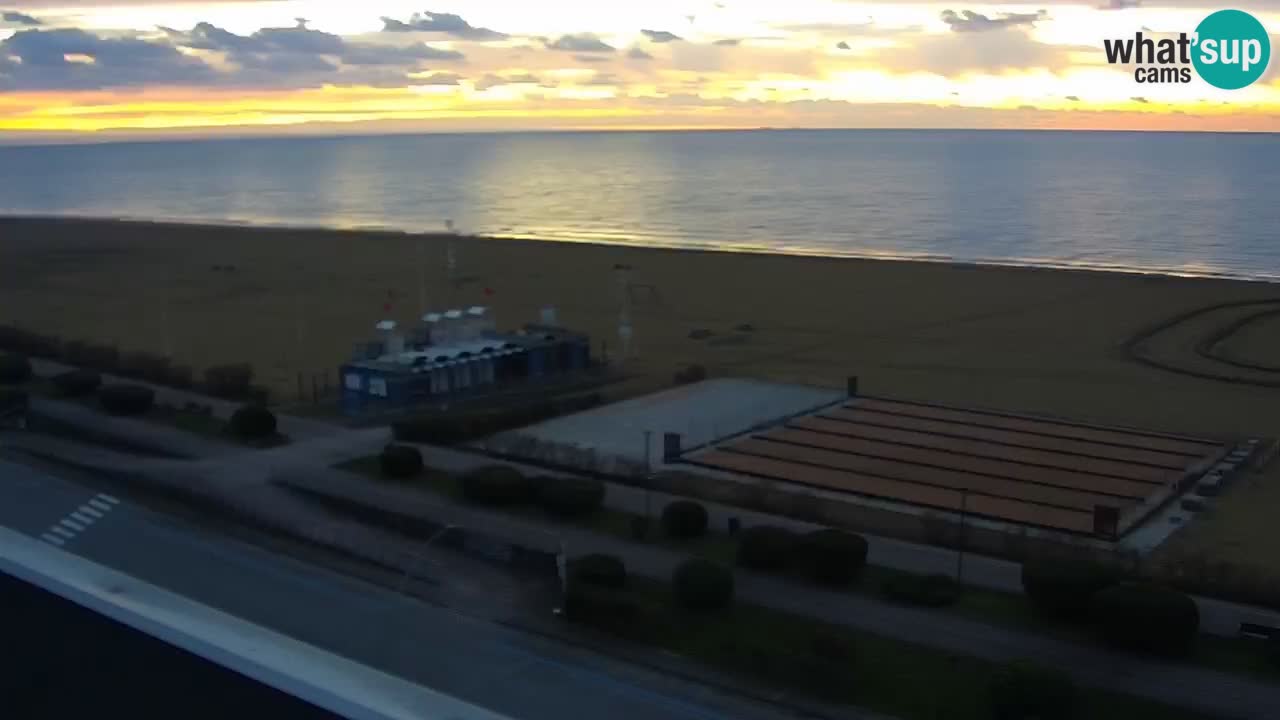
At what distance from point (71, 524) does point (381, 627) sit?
313 cm

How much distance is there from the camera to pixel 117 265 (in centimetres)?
5906

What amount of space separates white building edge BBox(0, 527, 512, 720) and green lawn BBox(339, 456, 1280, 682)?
37.4 ft

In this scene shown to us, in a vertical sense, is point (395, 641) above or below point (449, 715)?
below

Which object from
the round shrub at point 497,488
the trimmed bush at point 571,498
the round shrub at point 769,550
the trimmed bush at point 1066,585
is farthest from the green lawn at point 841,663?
the round shrub at point 497,488

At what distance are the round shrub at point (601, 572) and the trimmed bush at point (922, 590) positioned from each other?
3.09 meters

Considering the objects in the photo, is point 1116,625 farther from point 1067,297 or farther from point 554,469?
point 1067,297

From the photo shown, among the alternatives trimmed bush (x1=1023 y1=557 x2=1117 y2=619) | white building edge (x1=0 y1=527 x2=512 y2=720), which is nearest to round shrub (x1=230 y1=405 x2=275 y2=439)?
trimmed bush (x1=1023 y1=557 x2=1117 y2=619)

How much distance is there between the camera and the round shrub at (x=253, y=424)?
22656 millimetres

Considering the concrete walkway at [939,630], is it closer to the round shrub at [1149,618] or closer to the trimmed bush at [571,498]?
the round shrub at [1149,618]

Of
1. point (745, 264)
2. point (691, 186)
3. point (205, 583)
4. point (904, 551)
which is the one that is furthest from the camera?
point (691, 186)

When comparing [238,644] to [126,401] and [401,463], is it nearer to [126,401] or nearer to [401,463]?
[401,463]

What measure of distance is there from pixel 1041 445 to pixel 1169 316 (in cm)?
2185

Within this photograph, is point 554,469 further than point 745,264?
No

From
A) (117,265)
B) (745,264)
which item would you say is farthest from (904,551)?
(117,265)
